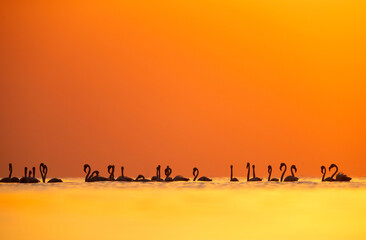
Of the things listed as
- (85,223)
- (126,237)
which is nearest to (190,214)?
(85,223)

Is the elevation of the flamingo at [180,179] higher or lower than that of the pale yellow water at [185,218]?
higher

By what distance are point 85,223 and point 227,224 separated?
2.78 meters

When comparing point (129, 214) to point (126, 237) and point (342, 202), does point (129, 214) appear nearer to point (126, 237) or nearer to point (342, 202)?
point (126, 237)

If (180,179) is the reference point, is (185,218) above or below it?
below

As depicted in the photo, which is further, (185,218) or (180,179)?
(180,179)

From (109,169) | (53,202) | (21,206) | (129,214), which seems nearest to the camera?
(129,214)

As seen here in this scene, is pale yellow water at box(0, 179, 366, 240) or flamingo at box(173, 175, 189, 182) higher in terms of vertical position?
flamingo at box(173, 175, 189, 182)

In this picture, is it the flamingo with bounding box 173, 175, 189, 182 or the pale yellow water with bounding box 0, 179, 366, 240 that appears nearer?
the pale yellow water with bounding box 0, 179, 366, 240

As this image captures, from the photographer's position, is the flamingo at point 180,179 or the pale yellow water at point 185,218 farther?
the flamingo at point 180,179

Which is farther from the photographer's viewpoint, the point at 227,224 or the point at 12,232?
the point at 227,224

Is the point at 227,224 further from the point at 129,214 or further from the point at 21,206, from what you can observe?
the point at 21,206

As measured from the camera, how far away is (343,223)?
14477mm

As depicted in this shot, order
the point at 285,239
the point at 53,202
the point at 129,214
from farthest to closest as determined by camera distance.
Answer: the point at 53,202 → the point at 129,214 → the point at 285,239

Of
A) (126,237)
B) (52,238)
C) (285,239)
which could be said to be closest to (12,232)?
(52,238)
